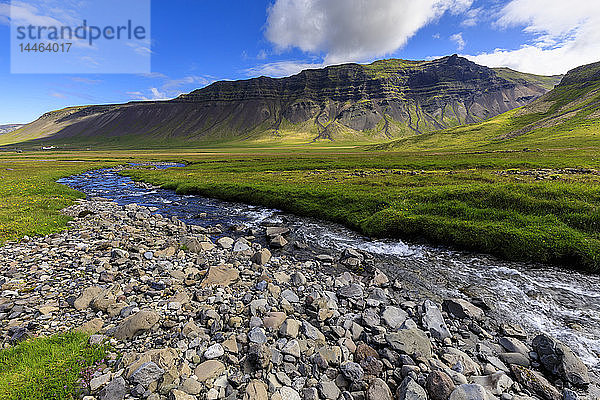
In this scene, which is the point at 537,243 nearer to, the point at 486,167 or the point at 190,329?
the point at 190,329

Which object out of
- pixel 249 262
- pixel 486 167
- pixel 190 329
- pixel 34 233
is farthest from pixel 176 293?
pixel 486 167

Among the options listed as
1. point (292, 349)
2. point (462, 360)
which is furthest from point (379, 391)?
point (462, 360)

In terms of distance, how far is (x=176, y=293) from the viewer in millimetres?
10984

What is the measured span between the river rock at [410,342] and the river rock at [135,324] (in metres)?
7.90

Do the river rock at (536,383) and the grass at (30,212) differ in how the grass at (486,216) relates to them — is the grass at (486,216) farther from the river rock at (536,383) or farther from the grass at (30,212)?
the grass at (30,212)

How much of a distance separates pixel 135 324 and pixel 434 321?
10395 mm

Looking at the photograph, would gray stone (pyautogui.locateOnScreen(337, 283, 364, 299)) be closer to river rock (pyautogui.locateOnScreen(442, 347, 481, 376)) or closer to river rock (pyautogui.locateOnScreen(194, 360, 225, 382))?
river rock (pyautogui.locateOnScreen(442, 347, 481, 376))

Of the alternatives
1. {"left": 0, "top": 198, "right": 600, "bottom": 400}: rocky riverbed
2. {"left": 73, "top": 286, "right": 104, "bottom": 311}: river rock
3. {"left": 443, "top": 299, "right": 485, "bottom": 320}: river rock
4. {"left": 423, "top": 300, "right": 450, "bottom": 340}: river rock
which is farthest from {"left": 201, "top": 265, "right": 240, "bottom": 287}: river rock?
{"left": 443, "top": 299, "right": 485, "bottom": 320}: river rock

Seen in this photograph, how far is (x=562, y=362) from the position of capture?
7.32 metres

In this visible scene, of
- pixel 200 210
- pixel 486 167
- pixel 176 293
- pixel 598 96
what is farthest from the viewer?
pixel 598 96

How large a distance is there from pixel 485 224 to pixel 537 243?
3.06 m

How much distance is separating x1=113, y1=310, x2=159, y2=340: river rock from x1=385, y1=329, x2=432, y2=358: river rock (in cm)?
790

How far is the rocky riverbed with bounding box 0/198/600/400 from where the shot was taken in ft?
22.0

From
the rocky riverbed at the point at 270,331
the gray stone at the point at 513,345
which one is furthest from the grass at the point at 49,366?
the gray stone at the point at 513,345
